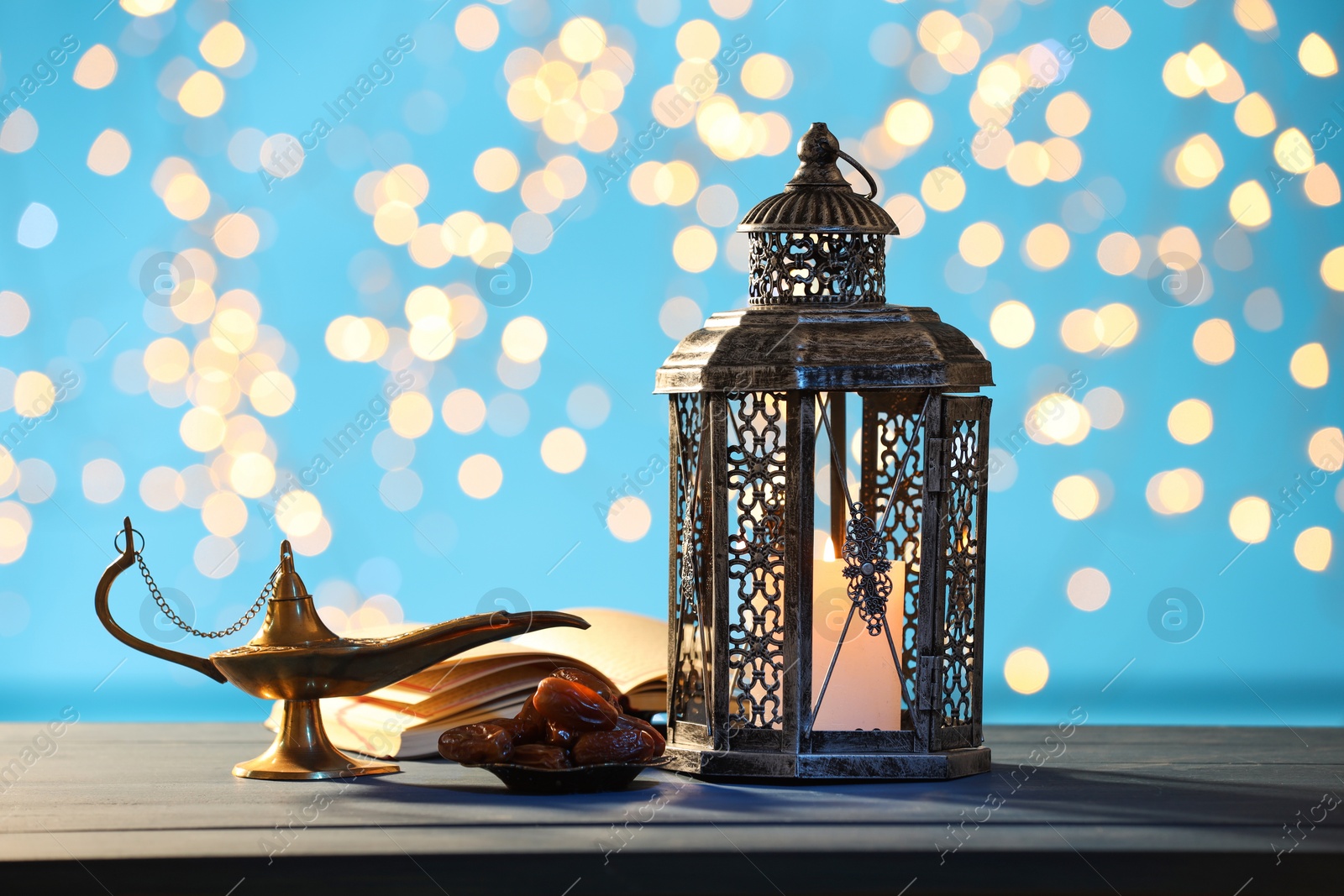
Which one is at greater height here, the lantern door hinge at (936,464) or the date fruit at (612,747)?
the lantern door hinge at (936,464)

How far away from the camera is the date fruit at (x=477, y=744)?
119 centimetres

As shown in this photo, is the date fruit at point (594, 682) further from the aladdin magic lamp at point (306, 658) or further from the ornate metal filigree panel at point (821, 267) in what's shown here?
the ornate metal filigree panel at point (821, 267)

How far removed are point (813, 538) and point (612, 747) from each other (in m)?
0.23

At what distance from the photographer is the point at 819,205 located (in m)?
1.33

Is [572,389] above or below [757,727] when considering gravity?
above

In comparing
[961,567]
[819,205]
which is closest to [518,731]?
[961,567]

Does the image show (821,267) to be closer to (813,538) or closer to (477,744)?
(813,538)

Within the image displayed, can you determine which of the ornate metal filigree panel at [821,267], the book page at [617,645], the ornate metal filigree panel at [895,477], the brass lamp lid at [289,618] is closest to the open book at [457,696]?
the book page at [617,645]

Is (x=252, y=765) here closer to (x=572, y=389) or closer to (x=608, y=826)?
(x=608, y=826)

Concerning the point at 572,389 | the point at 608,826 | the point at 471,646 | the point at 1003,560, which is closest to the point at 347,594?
the point at 572,389

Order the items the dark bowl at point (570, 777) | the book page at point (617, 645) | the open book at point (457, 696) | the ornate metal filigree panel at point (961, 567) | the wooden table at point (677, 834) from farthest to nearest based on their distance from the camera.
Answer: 1. the book page at point (617, 645)
2. the open book at point (457, 696)
3. the ornate metal filigree panel at point (961, 567)
4. the dark bowl at point (570, 777)
5. the wooden table at point (677, 834)

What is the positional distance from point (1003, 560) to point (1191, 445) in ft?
1.29

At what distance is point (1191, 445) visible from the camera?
9.59 feet

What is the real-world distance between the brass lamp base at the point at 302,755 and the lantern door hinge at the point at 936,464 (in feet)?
1.61
